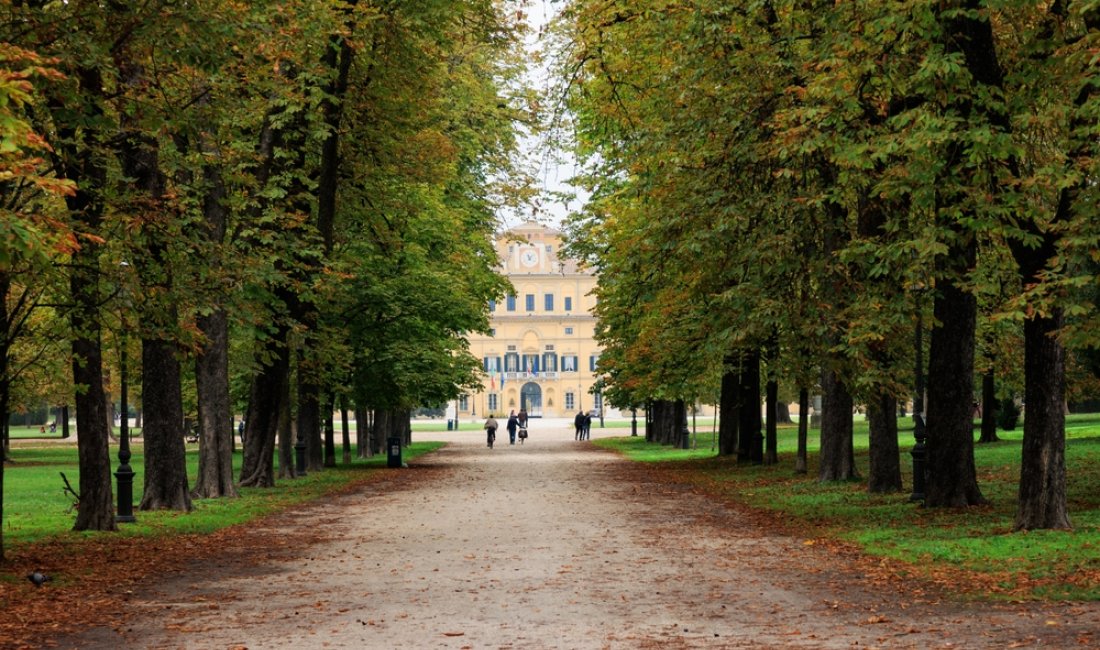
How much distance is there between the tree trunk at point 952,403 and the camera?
1759 centimetres

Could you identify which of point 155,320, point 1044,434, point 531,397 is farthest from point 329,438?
point 531,397

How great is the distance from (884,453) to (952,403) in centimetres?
404

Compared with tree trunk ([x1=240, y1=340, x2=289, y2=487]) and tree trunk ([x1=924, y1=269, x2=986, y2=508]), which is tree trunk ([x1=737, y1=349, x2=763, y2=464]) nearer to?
tree trunk ([x1=240, y1=340, x2=289, y2=487])

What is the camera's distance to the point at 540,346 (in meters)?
134

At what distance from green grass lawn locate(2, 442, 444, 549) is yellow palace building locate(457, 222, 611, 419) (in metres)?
92.8

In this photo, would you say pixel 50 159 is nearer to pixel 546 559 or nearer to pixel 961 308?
pixel 546 559

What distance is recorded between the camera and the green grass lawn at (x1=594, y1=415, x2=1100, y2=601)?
11.7 m

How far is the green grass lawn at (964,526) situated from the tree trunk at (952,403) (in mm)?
375

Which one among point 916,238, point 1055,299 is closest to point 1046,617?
point 1055,299

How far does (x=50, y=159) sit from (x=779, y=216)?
10.3 meters

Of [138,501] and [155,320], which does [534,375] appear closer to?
[138,501]

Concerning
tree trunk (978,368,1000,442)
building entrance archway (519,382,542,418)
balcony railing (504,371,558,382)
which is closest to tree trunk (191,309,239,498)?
tree trunk (978,368,1000,442)

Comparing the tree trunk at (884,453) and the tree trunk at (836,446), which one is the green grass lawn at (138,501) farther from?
the tree trunk at (884,453)

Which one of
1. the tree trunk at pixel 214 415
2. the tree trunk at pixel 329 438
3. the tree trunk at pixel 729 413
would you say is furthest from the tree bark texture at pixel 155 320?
the tree trunk at pixel 729 413
